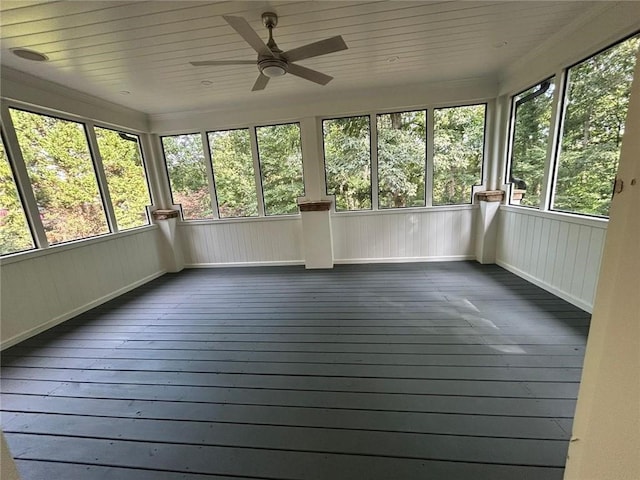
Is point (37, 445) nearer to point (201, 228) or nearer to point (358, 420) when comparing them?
point (358, 420)

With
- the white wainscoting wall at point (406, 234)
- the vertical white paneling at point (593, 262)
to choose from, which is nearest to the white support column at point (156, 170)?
the white wainscoting wall at point (406, 234)

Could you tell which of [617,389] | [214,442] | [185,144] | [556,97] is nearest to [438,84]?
[556,97]

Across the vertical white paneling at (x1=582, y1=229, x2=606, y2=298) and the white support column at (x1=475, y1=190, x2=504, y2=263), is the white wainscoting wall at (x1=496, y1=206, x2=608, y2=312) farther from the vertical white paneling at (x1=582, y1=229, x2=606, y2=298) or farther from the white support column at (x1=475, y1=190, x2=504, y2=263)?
the white support column at (x1=475, y1=190, x2=504, y2=263)

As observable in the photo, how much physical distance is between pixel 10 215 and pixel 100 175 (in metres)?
1.13

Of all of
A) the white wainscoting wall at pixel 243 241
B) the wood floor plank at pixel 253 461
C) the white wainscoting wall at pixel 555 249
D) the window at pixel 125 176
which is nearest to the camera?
the wood floor plank at pixel 253 461

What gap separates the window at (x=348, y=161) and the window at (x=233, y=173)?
4.17 feet

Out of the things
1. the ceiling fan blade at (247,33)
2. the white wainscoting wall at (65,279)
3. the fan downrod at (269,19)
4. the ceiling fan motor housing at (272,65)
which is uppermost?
the fan downrod at (269,19)

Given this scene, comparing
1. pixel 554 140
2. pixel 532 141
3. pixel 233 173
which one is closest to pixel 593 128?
pixel 554 140

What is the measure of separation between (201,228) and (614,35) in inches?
208

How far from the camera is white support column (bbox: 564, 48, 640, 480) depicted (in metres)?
0.47

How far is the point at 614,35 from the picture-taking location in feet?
7.22

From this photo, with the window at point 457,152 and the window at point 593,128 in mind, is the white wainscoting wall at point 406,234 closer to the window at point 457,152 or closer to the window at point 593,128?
the window at point 457,152

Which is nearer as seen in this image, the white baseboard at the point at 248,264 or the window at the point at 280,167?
the window at the point at 280,167

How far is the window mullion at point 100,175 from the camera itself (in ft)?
11.7
